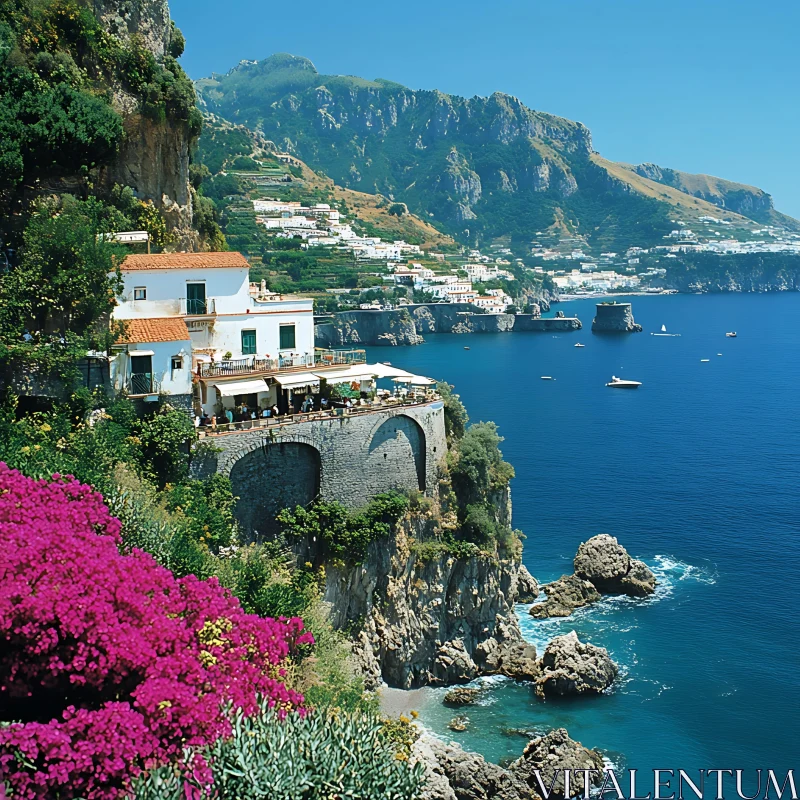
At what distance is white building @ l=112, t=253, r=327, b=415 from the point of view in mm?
28359

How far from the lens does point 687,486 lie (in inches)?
2510

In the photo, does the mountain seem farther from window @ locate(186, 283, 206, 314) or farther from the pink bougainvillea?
the pink bougainvillea

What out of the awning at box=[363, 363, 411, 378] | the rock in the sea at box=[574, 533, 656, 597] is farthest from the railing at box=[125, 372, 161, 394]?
the rock in the sea at box=[574, 533, 656, 597]

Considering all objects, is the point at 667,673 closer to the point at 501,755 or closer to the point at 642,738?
the point at 642,738

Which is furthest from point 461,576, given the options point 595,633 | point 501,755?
point 595,633

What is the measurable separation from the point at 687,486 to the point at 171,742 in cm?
5512

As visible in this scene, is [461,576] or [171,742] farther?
[461,576]

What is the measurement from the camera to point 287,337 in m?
33.7

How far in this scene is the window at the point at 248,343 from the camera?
32906 millimetres

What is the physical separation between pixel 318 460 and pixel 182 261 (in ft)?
28.6

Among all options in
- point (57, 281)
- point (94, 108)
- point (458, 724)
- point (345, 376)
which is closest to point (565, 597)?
point (458, 724)

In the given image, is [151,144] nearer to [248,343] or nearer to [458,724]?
[248,343]

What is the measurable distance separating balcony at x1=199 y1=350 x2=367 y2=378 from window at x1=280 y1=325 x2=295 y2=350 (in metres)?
0.49

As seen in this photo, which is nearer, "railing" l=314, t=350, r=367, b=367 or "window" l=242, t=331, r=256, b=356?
"window" l=242, t=331, r=256, b=356
